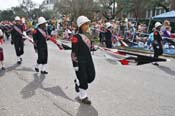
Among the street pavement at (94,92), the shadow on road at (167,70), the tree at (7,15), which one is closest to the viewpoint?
the street pavement at (94,92)

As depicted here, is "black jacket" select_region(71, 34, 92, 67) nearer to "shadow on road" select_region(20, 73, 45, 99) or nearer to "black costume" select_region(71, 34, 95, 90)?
"black costume" select_region(71, 34, 95, 90)

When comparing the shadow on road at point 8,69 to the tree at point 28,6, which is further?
the tree at point 28,6

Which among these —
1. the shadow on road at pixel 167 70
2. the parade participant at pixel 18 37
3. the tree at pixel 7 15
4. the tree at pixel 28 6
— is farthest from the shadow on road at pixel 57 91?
the tree at pixel 7 15

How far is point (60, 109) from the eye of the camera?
21.7 ft

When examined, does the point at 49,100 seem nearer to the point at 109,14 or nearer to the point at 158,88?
the point at 158,88

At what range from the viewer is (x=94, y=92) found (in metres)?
8.10

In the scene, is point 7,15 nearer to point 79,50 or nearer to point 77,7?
point 77,7

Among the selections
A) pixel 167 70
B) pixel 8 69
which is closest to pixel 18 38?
pixel 8 69

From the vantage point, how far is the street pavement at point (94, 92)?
6.60 metres

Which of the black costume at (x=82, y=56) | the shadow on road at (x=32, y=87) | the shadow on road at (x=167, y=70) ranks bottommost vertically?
the shadow on road at (x=167, y=70)

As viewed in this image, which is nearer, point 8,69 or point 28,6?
point 8,69

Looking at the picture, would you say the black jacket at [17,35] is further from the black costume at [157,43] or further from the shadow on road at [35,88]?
the black costume at [157,43]

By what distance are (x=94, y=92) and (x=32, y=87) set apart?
5.50ft

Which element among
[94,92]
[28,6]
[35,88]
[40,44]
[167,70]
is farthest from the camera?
[28,6]
